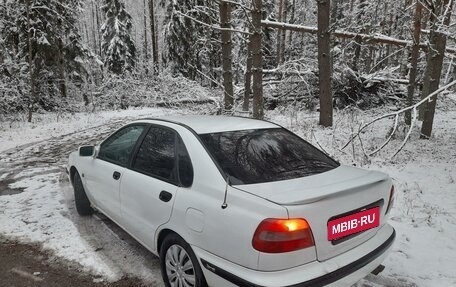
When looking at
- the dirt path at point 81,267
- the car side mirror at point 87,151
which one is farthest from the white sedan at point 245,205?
the car side mirror at point 87,151

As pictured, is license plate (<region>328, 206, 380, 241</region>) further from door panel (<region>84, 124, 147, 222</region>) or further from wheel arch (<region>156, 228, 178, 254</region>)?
door panel (<region>84, 124, 147, 222</region>)

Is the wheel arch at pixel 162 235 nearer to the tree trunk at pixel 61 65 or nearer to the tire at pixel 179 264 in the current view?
the tire at pixel 179 264

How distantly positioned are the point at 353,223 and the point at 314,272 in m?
0.55

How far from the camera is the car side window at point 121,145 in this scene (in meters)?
3.99

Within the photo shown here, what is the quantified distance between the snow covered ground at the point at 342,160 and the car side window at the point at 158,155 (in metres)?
1.12

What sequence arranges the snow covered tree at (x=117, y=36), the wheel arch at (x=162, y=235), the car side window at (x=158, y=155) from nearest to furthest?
1. the wheel arch at (x=162, y=235)
2. the car side window at (x=158, y=155)
3. the snow covered tree at (x=117, y=36)

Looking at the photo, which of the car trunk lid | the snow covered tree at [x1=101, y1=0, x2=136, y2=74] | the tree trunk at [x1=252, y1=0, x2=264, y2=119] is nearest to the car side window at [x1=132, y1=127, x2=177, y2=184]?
the car trunk lid

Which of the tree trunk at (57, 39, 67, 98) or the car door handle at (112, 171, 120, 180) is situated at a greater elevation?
the tree trunk at (57, 39, 67, 98)

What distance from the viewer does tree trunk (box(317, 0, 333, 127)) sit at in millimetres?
9875

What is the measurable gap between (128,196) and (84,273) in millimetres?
957

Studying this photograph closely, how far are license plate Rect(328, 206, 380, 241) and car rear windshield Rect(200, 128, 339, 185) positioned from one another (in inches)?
21.3

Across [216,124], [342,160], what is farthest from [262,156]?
[342,160]

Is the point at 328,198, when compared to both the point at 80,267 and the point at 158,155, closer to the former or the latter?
the point at 158,155

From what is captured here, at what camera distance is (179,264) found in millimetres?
3037
